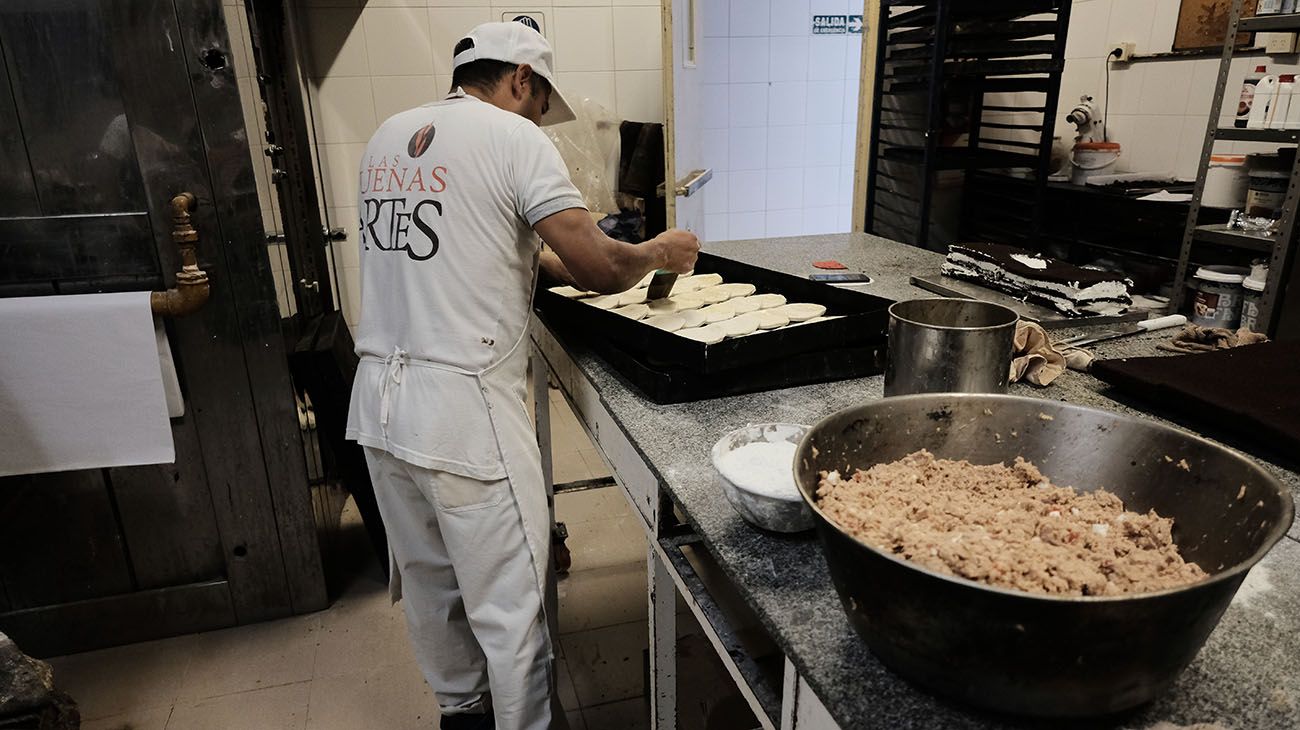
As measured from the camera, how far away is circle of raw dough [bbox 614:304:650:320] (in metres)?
1.69

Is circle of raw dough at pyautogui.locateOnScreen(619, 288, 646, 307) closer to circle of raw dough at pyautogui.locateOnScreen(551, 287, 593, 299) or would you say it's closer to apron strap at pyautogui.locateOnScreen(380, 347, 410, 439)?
circle of raw dough at pyautogui.locateOnScreen(551, 287, 593, 299)

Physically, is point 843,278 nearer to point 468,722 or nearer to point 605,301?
point 605,301

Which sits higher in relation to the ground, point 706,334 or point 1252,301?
point 706,334

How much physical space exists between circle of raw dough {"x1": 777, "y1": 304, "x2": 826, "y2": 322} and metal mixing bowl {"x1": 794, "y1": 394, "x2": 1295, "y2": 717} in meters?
0.68

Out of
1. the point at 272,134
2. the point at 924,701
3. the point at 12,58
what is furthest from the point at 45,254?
the point at 924,701

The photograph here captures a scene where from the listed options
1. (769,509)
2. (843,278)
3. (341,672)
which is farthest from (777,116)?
(769,509)

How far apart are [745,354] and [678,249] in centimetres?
40

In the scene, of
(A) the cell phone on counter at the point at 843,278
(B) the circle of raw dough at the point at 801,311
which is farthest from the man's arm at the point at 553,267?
(A) the cell phone on counter at the point at 843,278

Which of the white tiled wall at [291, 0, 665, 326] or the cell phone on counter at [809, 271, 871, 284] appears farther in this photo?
the white tiled wall at [291, 0, 665, 326]

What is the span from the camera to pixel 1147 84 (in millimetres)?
3650

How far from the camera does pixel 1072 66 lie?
411 centimetres

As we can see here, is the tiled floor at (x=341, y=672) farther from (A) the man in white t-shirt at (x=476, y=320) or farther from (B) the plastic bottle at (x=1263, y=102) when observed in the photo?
(B) the plastic bottle at (x=1263, y=102)

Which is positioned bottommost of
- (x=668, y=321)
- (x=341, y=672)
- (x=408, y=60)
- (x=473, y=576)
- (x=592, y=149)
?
(x=341, y=672)

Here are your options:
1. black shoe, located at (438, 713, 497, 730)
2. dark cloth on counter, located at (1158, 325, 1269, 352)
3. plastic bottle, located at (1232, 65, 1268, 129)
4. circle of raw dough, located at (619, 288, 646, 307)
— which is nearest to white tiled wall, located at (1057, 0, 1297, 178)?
plastic bottle, located at (1232, 65, 1268, 129)
